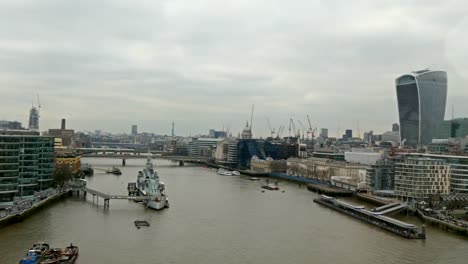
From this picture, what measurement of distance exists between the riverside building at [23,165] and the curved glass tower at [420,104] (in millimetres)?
39415

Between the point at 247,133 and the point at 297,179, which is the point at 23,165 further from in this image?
the point at 247,133

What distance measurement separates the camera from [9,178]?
18.2 metres

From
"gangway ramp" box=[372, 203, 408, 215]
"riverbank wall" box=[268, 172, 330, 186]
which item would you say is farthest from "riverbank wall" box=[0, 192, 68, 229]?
"riverbank wall" box=[268, 172, 330, 186]

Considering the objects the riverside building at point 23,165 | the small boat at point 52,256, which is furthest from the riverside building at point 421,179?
the small boat at point 52,256

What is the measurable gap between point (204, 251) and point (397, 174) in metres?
14.8

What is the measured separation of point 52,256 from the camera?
1170cm

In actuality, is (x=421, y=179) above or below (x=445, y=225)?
above

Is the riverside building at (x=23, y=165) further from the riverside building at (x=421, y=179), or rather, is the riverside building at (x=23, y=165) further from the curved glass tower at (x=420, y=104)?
the curved glass tower at (x=420, y=104)

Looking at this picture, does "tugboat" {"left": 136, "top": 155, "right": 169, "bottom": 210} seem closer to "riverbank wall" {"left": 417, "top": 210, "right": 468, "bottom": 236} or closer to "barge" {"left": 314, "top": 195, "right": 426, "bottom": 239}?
"barge" {"left": 314, "top": 195, "right": 426, "bottom": 239}

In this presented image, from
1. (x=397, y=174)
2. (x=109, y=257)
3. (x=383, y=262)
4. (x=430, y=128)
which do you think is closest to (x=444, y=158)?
(x=397, y=174)

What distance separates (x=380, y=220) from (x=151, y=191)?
970cm

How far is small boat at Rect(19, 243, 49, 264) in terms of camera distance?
11156 millimetres

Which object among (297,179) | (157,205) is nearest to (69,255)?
(157,205)

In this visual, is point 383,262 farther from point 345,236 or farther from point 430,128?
point 430,128
